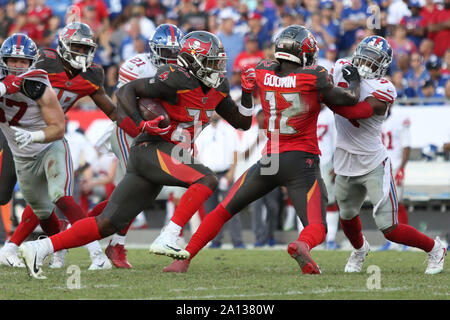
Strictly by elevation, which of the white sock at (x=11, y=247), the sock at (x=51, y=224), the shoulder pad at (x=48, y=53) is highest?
the shoulder pad at (x=48, y=53)

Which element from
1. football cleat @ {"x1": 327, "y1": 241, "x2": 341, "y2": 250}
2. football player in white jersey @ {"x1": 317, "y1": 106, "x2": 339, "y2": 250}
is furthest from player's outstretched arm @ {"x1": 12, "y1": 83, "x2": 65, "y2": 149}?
football cleat @ {"x1": 327, "y1": 241, "x2": 341, "y2": 250}

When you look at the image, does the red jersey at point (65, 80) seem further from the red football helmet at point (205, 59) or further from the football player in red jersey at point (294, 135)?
the football player in red jersey at point (294, 135)

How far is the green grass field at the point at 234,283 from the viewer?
17.1 feet

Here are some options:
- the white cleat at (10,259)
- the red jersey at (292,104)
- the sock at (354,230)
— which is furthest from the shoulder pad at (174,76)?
the white cleat at (10,259)

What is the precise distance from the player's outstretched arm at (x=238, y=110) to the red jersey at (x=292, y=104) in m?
0.13

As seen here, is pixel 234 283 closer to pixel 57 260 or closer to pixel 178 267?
pixel 178 267

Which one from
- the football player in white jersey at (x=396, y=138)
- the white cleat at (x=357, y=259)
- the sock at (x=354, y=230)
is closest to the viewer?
the sock at (x=354, y=230)

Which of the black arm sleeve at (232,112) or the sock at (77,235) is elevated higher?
the black arm sleeve at (232,112)

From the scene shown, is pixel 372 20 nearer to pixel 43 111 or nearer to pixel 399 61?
pixel 399 61

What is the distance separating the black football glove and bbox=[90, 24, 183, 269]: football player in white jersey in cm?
158

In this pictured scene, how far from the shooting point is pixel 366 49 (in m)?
6.59

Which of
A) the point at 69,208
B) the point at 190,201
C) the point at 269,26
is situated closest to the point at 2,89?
the point at 69,208

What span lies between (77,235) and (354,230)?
86.3 inches
